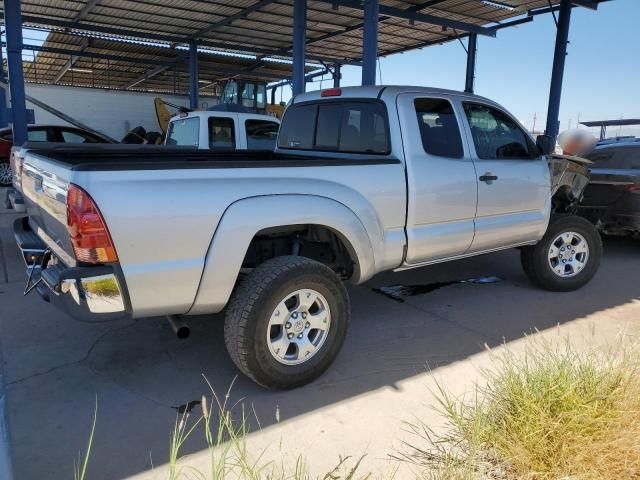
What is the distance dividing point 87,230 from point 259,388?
1.52m

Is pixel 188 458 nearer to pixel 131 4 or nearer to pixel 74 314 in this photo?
pixel 74 314

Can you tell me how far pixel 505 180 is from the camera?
458 cm

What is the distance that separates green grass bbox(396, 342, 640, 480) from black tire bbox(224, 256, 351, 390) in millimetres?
836

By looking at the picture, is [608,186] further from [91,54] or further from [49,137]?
[91,54]

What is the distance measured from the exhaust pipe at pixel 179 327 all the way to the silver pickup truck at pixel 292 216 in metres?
0.05

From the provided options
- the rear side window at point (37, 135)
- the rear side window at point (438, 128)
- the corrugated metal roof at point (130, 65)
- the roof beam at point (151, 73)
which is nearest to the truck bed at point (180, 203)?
the rear side window at point (438, 128)

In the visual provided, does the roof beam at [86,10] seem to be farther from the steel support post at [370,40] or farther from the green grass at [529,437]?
the green grass at [529,437]

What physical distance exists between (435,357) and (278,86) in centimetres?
2679

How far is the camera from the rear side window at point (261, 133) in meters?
8.91

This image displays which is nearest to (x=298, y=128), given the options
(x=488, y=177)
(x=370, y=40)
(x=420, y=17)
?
(x=488, y=177)

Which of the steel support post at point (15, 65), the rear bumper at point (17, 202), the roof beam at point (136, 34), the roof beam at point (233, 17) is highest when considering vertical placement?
the roof beam at point (233, 17)

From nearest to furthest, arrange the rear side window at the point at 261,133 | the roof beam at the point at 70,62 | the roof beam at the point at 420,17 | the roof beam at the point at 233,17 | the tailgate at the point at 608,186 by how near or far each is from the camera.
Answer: the tailgate at the point at 608,186
the rear side window at the point at 261,133
the roof beam at the point at 420,17
the roof beam at the point at 233,17
the roof beam at the point at 70,62

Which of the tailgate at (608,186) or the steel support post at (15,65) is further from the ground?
the steel support post at (15,65)

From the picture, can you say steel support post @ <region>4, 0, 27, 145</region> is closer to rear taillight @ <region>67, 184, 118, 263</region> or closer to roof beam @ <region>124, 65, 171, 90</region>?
rear taillight @ <region>67, 184, 118, 263</region>
